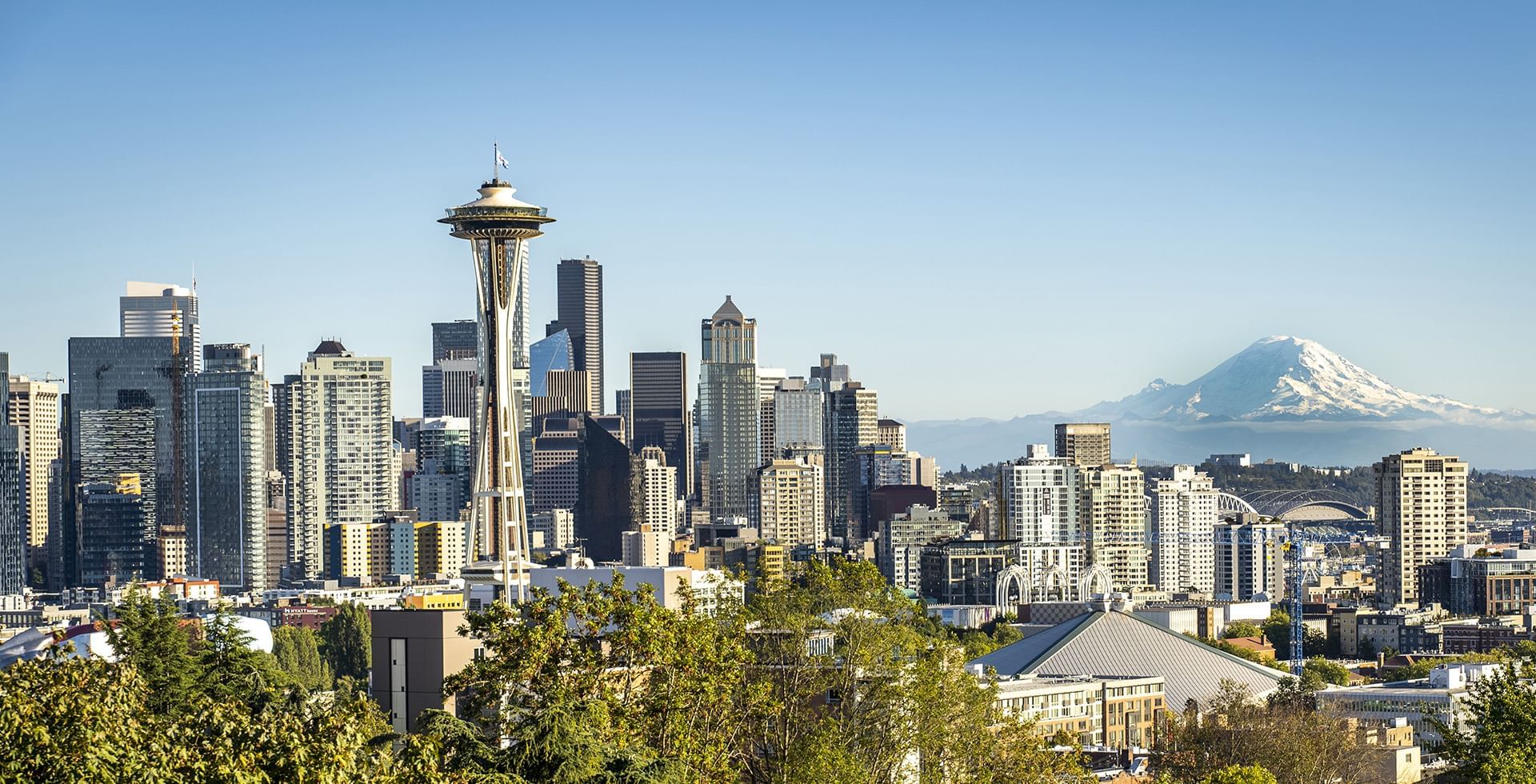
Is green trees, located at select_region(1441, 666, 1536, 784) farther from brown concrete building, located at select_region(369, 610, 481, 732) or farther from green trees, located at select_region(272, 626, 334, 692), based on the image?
green trees, located at select_region(272, 626, 334, 692)

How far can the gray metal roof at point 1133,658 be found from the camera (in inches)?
4304

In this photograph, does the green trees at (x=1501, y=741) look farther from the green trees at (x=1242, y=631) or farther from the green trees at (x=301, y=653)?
the green trees at (x=1242, y=631)

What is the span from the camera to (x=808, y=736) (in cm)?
4191

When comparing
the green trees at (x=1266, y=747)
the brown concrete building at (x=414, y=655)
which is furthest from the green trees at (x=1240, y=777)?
the brown concrete building at (x=414, y=655)

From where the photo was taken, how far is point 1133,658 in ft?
367

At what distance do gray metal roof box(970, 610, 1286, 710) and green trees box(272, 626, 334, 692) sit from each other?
30.6 meters

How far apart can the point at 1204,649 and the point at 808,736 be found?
247ft

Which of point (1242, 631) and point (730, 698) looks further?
point (1242, 631)

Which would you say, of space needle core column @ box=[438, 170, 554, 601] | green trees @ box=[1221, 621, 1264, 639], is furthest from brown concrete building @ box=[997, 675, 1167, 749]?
green trees @ box=[1221, 621, 1264, 639]

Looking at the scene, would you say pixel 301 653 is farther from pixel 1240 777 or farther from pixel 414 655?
pixel 1240 777

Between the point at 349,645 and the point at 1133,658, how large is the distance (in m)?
44.1

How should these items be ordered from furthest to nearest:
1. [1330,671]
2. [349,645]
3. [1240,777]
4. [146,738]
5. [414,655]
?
[349,645]
[1330,671]
[414,655]
[1240,777]
[146,738]

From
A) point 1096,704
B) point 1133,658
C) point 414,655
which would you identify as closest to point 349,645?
point 1133,658

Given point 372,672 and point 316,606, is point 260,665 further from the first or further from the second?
point 316,606
